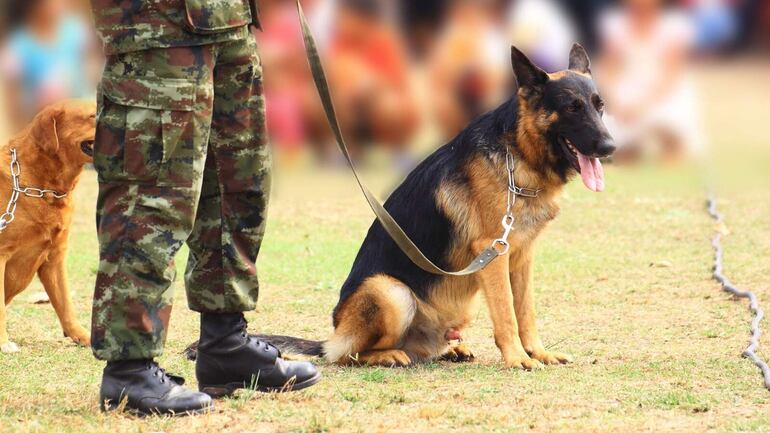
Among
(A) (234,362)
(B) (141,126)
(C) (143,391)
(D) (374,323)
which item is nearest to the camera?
(B) (141,126)

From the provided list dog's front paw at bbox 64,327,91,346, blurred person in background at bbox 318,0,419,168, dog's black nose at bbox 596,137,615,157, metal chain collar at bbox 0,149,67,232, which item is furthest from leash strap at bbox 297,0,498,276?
blurred person in background at bbox 318,0,419,168

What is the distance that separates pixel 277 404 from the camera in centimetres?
401

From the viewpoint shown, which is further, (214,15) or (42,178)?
(42,178)

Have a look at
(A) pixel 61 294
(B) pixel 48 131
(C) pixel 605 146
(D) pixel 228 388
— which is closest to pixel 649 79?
(C) pixel 605 146

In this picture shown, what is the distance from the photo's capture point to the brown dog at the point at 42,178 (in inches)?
218

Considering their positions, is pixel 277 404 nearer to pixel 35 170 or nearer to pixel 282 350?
pixel 282 350

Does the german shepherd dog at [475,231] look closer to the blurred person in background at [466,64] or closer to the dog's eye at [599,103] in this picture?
the dog's eye at [599,103]

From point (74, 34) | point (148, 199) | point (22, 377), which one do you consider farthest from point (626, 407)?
point (74, 34)

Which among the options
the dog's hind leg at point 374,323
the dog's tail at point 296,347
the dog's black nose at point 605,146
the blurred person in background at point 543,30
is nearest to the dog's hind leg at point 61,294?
the dog's tail at point 296,347

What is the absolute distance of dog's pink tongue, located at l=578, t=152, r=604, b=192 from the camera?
204 inches

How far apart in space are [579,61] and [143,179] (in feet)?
9.25

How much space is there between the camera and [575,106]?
5180 mm

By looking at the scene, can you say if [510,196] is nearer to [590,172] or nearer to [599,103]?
[590,172]

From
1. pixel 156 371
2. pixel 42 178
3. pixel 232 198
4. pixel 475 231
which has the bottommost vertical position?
pixel 156 371
